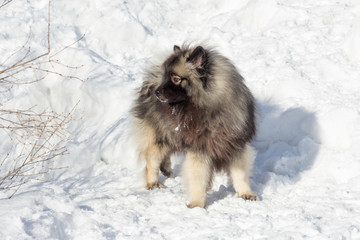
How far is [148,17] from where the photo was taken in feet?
30.0

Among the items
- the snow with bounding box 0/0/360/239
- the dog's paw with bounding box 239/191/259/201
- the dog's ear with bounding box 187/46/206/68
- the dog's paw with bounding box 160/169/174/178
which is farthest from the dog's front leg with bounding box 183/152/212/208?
the dog's paw with bounding box 160/169/174/178

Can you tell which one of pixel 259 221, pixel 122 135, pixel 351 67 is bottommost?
pixel 351 67

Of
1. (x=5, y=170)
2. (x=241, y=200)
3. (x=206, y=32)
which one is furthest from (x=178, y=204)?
(x=206, y=32)

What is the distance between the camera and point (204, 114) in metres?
4.28

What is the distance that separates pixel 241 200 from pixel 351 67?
327 cm

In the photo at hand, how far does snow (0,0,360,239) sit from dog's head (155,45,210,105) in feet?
2.09

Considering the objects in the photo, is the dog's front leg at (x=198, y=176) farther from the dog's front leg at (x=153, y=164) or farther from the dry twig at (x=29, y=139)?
the dry twig at (x=29, y=139)

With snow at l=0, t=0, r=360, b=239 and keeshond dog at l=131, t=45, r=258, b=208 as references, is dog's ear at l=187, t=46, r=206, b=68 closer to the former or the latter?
keeshond dog at l=131, t=45, r=258, b=208

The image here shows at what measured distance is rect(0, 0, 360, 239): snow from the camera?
12.8 feet

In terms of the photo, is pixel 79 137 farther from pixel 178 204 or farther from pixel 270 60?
pixel 270 60

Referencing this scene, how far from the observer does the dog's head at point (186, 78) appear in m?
4.14

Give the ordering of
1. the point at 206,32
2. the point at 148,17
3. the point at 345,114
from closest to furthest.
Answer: the point at 345,114
the point at 206,32
the point at 148,17

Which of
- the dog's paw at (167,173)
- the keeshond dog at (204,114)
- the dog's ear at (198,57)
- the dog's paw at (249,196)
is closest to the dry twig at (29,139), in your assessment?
the keeshond dog at (204,114)

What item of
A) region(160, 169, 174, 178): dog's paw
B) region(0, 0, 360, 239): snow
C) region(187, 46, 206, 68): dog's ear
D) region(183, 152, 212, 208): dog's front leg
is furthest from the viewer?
region(160, 169, 174, 178): dog's paw
